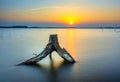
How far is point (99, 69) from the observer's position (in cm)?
1695

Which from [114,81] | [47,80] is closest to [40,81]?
[47,80]

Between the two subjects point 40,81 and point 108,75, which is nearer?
point 40,81

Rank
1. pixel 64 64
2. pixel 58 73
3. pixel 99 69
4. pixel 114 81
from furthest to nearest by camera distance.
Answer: pixel 64 64 < pixel 99 69 < pixel 58 73 < pixel 114 81

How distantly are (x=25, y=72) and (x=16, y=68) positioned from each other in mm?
1631

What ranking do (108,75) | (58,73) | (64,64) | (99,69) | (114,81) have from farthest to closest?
(64,64), (99,69), (58,73), (108,75), (114,81)

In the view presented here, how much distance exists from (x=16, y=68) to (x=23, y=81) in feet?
13.7

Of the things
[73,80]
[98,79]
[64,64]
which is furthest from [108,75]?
[64,64]

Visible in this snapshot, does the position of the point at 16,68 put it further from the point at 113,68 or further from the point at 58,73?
the point at 113,68

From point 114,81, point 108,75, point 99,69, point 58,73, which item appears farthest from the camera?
point 99,69

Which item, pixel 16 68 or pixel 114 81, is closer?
pixel 114 81

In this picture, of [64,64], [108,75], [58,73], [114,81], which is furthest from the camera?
[64,64]

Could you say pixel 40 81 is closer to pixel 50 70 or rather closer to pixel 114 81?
pixel 50 70

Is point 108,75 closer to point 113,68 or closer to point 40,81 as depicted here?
point 113,68

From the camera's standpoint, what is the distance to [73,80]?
1370cm
